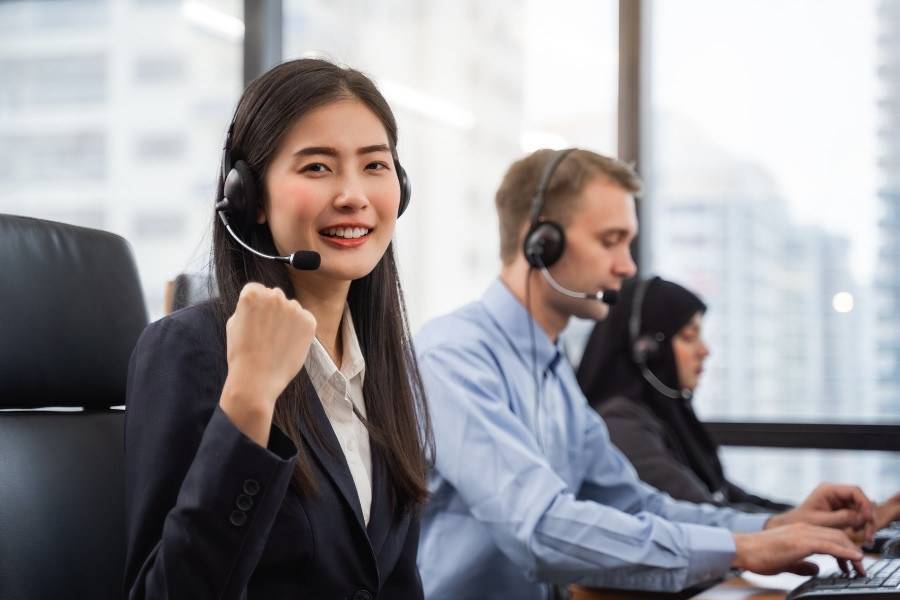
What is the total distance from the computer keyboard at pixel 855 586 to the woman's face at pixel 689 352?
1070 millimetres

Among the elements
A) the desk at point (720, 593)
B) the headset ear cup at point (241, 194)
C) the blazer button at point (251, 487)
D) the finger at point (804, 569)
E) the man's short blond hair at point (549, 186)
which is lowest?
the desk at point (720, 593)

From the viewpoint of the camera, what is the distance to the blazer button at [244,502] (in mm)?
894

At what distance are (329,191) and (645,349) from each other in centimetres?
139

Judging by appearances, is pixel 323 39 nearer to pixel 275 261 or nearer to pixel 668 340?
pixel 668 340

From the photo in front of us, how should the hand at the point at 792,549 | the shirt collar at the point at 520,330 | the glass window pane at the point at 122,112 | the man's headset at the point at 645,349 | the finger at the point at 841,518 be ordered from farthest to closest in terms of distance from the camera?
1. the glass window pane at the point at 122,112
2. the man's headset at the point at 645,349
3. the shirt collar at the point at 520,330
4. the finger at the point at 841,518
5. the hand at the point at 792,549

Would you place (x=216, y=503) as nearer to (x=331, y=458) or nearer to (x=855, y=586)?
(x=331, y=458)

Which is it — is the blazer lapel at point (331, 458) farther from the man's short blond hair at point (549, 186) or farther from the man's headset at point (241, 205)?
the man's short blond hair at point (549, 186)

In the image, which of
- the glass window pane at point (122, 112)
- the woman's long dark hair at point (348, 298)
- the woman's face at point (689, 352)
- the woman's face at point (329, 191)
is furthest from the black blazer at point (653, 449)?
the glass window pane at point (122, 112)

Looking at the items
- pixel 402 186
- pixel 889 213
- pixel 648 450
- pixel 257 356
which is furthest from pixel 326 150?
pixel 889 213

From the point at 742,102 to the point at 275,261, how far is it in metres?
2.29

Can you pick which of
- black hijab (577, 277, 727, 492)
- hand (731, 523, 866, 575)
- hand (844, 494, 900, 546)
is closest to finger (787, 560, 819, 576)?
hand (731, 523, 866, 575)

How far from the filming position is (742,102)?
3.05 meters

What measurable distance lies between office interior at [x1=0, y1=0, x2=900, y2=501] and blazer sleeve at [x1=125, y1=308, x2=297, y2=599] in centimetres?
155

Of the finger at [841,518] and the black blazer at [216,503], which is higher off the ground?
the black blazer at [216,503]
